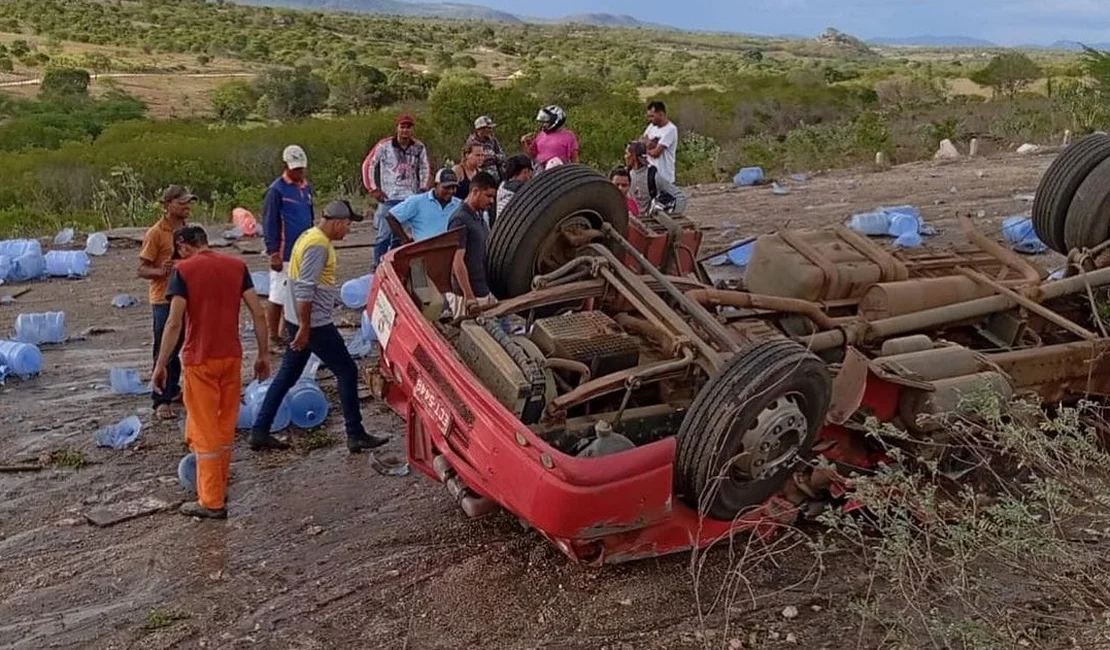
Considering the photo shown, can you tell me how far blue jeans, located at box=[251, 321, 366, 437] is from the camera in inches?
237

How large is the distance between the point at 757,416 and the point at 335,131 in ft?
64.9

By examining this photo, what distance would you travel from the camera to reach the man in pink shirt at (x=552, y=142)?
9.25 m

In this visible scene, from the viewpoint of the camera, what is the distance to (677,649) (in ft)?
13.9

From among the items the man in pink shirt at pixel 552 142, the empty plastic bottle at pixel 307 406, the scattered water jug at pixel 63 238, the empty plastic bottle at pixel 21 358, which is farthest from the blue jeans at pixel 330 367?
the scattered water jug at pixel 63 238

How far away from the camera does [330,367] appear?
6.19 meters

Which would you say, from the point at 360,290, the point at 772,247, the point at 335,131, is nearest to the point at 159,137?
the point at 335,131

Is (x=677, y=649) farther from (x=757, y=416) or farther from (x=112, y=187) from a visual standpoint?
(x=112, y=187)

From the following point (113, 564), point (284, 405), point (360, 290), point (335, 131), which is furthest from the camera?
point (335, 131)

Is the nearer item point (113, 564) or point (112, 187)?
point (113, 564)

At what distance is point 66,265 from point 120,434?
442 cm

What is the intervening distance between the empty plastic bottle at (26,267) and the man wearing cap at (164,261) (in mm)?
3879

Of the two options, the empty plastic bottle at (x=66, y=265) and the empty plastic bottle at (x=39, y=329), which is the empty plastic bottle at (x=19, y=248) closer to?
the empty plastic bottle at (x=66, y=265)

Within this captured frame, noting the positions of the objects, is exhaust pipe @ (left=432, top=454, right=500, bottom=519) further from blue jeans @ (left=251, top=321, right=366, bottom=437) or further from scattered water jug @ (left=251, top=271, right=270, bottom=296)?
scattered water jug @ (left=251, top=271, right=270, bottom=296)

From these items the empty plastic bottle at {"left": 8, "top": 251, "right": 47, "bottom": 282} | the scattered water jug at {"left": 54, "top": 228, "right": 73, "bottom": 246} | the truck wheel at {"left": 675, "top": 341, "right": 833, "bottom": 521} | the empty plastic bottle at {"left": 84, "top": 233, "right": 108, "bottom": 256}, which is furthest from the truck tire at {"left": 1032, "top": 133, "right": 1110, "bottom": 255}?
the scattered water jug at {"left": 54, "top": 228, "right": 73, "bottom": 246}
